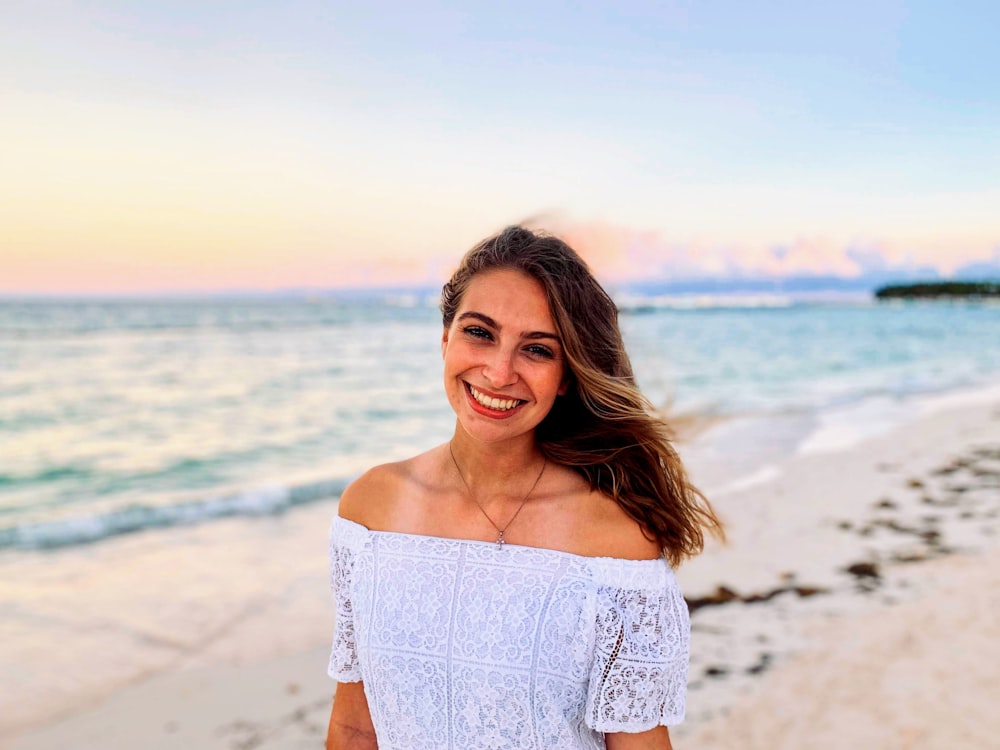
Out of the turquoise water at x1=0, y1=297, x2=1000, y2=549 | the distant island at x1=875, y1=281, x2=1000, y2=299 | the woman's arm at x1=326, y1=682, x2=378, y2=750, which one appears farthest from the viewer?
the distant island at x1=875, y1=281, x2=1000, y2=299

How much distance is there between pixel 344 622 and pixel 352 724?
312mm

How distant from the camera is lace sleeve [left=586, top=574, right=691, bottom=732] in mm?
1858

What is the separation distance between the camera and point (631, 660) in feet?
6.10

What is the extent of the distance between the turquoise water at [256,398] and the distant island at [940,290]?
78.4 metres

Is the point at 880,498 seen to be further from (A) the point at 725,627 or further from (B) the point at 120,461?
(B) the point at 120,461

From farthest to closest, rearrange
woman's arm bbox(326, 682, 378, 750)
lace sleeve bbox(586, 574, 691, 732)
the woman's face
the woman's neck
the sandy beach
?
the sandy beach → woman's arm bbox(326, 682, 378, 750) → the woman's neck → the woman's face → lace sleeve bbox(586, 574, 691, 732)

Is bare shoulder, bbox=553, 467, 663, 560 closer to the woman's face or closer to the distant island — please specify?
the woman's face

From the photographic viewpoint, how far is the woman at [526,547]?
6.19 ft

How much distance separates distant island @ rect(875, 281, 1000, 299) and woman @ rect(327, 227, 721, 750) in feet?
392

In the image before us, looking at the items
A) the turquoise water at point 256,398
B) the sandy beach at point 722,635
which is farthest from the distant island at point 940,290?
the sandy beach at point 722,635

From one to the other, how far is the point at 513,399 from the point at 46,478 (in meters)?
10.9

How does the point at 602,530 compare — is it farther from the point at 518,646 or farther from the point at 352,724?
the point at 352,724

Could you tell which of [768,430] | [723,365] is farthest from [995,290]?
[768,430]

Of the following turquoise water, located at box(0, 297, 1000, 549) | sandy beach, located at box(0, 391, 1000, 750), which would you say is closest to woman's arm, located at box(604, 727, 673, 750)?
turquoise water, located at box(0, 297, 1000, 549)
